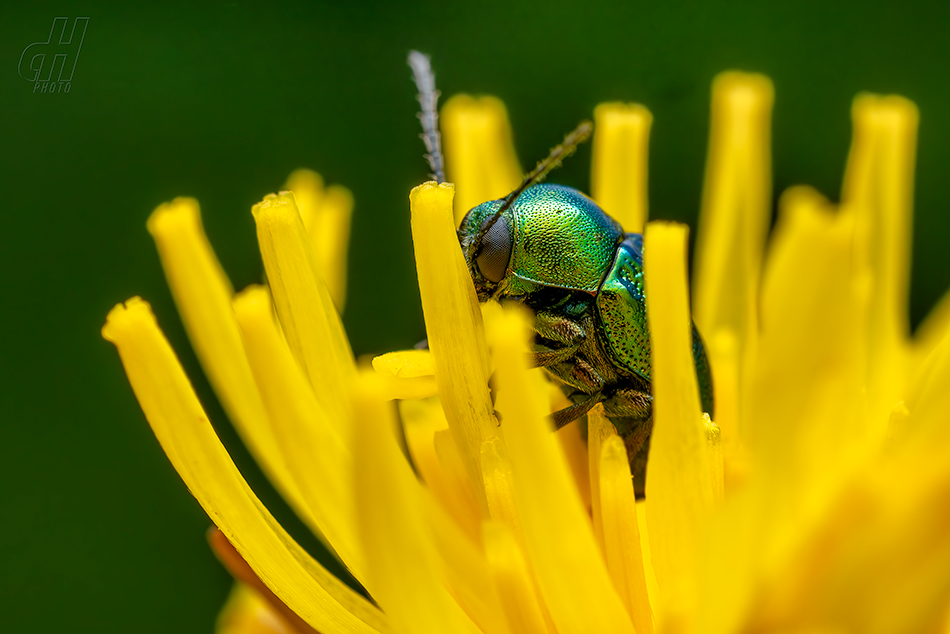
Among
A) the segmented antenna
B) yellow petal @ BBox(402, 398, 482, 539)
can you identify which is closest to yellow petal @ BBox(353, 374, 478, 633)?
yellow petal @ BBox(402, 398, 482, 539)

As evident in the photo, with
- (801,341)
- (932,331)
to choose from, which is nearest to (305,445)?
(801,341)

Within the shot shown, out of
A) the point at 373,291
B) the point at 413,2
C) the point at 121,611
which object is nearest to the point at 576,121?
the point at 413,2

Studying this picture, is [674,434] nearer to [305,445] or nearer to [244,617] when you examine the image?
[305,445]

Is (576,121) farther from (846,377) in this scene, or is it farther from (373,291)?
(846,377)

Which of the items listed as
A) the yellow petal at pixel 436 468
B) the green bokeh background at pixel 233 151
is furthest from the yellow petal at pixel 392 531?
the green bokeh background at pixel 233 151

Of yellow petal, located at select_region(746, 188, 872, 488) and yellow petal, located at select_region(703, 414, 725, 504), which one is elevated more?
yellow petal, located at select_region(746, 188, 872, 488)

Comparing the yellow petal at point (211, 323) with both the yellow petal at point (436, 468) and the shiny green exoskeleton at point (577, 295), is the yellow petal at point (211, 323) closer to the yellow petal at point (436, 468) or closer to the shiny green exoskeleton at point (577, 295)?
the yellow petal at point (436, 468)

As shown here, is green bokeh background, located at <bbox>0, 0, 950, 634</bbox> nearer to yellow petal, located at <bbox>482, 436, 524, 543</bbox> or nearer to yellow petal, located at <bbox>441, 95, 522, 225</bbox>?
yellow petal, located at <bbox>441, 95, 522, 225</bbox>
